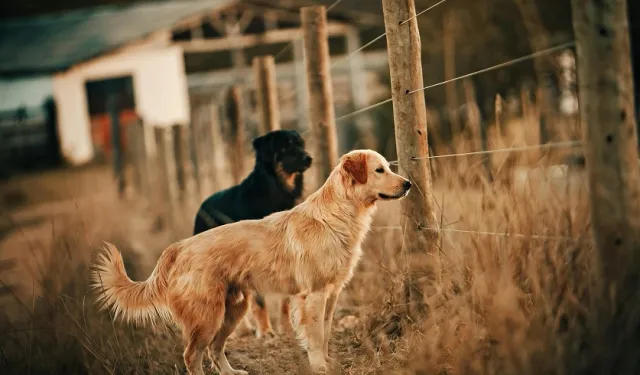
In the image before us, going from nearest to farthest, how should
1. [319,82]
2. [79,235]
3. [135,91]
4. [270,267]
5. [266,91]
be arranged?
[270,267] → [319,82] → [79,235] → [266,91] → [135,91]

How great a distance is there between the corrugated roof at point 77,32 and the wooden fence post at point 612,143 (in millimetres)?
22658

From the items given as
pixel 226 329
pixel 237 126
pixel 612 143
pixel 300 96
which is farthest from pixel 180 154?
pixel 300 96

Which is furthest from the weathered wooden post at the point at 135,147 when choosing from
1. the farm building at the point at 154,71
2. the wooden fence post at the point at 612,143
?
the farm building at the point at 154,71

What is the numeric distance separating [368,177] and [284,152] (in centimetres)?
176

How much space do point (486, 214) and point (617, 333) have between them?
189cm

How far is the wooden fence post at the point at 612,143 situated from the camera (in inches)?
115

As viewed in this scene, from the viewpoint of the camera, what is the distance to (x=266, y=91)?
7.55 m

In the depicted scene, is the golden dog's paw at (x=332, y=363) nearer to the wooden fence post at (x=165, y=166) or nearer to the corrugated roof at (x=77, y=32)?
the wooden fence post at (x=165, y=166)

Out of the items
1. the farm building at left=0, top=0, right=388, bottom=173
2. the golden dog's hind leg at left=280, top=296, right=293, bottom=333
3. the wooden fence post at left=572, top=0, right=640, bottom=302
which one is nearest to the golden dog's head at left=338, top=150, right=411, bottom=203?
the golden dog's hind leg at left=280, top=296, right=293, bottom=333

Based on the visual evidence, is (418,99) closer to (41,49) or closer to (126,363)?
(126,363)

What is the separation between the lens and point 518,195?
4.52m

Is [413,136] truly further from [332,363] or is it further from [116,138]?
[116,138]

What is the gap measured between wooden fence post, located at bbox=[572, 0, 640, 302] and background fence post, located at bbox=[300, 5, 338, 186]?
2976 mm

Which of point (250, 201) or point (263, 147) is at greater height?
point (263, 147)
